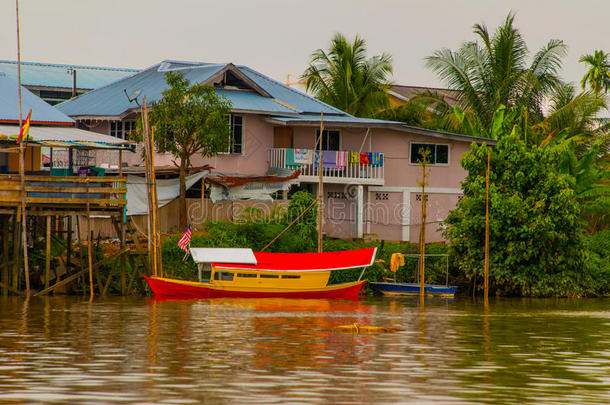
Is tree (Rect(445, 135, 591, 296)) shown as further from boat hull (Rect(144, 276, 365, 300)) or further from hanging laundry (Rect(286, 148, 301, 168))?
hanging laundry (Rect(286, 148, 301, 168))

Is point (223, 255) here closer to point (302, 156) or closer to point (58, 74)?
point (302, 156)

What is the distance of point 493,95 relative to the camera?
163ft

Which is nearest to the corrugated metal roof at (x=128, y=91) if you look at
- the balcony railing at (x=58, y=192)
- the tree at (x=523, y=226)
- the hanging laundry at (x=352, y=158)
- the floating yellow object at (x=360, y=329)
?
the hanging laundry at (x=352, y=158)

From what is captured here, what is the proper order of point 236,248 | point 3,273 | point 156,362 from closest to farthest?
point 156,362 → point 3,273 → point 236,248

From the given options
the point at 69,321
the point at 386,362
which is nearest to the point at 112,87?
the point at 69,321

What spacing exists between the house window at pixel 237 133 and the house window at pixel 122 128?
4513 mm

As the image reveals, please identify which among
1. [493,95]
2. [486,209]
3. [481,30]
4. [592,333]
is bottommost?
[592,333]

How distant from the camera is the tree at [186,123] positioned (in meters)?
40.2

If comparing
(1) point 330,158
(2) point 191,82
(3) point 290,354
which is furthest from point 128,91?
(3) point 290,354

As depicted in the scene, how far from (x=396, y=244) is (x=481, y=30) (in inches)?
540

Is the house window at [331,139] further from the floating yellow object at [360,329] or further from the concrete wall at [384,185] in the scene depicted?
the floating yellow object at [360,329]

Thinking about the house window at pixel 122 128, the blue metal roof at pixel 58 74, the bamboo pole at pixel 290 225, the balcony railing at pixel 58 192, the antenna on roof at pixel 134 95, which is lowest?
the bamboo pole at pixel 290 225

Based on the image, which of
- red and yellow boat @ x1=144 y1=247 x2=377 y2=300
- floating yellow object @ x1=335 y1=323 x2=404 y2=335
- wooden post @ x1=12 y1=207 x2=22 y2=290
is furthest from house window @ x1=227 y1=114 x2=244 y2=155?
floating yellow object @ x1=335 y1=323 x2=404 y2=335

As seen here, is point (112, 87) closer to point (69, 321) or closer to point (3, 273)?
point (3, 273)
